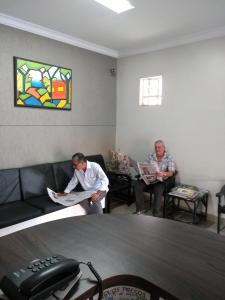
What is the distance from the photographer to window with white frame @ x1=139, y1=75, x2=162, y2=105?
4.23 metres

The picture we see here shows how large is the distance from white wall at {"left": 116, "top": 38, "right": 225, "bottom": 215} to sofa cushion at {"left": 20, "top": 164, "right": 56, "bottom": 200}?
172cm

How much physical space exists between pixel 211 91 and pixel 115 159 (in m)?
1.93

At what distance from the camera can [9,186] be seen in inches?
122

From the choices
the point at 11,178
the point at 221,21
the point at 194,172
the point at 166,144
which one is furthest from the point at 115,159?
the point at 221,21

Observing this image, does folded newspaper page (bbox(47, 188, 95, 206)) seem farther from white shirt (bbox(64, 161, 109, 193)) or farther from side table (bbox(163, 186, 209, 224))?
side table (bbox(163, 186, 209, 224))

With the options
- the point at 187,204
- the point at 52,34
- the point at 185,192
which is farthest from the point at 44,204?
the point at 52,34

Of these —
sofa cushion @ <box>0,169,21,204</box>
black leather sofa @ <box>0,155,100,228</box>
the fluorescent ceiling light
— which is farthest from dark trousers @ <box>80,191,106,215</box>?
the fluorescent ceiling light

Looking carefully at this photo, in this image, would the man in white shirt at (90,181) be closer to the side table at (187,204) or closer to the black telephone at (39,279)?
the side table at (187,204)

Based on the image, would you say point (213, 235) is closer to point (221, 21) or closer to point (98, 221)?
point (98, 221)

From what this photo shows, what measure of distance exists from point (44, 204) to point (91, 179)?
2.33 feet

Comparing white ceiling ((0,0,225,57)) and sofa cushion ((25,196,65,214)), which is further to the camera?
sofa cushion ((25,196,65,214))

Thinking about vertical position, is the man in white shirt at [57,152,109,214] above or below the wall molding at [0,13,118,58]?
below

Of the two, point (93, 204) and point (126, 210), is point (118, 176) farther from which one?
point (93, 204)

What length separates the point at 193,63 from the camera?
370 centimetres
